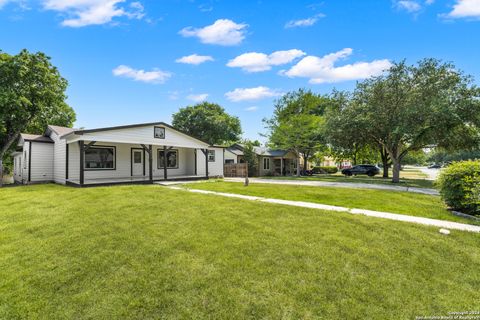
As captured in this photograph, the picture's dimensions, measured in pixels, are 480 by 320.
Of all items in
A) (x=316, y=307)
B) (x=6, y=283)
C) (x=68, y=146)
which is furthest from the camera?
(x=68, y=146)

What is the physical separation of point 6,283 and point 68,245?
44.2 inches

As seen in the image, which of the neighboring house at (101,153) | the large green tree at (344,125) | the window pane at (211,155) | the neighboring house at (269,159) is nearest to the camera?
the neighboring house at (101,153)

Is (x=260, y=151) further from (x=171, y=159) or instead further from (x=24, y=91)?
(x=24, y=91)

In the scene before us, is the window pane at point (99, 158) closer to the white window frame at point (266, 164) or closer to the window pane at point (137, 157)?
the window pane at point (137, 157)

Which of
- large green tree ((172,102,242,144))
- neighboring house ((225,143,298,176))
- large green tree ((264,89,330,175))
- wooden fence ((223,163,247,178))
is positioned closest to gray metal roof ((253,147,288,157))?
neighboring house ((225,143,298,176))

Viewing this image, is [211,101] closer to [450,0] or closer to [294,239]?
[450,0]

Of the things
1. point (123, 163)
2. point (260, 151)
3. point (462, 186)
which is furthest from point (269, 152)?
point (462, 186)

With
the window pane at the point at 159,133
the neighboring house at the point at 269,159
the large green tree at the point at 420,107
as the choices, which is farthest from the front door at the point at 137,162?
the large green tree at the point at 420,107

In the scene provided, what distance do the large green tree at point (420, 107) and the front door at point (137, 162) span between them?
15.4 metres

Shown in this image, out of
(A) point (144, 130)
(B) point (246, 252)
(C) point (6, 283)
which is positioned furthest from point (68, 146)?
(B) point (246, 252)

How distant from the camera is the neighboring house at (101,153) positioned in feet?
43.4

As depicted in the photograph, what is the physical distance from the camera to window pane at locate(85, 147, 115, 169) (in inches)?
550

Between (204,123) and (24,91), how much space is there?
27.2 meters

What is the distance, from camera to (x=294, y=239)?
4516mm
